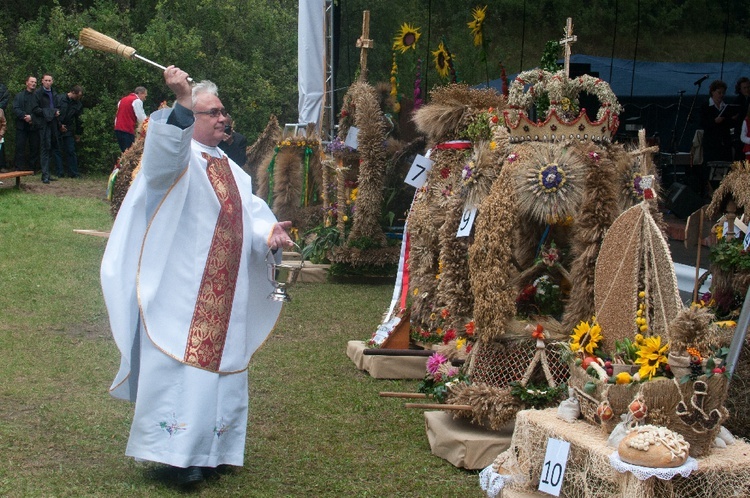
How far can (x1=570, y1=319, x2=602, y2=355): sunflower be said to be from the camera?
184 inches

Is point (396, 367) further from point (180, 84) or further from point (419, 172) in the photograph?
point (180, 84)

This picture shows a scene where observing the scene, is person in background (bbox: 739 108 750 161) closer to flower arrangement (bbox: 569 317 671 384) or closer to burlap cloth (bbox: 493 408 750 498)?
flower arrangement (bbox: 569 317 671 384)

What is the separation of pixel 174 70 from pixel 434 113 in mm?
2506

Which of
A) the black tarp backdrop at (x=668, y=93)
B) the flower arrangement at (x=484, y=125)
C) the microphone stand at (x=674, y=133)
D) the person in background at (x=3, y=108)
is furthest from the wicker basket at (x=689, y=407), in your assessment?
the person in background at (x=3, y=108)

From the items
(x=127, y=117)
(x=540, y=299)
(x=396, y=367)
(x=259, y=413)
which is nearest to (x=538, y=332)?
(x=540, y=299)

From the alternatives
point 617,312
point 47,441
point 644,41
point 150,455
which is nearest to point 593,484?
point 617,312

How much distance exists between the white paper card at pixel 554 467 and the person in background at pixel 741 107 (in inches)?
326

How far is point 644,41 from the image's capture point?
17.2 metres

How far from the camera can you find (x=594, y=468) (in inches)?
159

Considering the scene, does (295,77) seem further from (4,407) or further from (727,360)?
(727,360)

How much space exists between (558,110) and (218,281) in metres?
2.04

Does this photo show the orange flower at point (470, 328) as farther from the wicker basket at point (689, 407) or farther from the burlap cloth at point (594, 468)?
the wicker basket at point (689, 407)

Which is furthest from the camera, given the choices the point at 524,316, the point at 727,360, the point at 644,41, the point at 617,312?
the point at 644,41

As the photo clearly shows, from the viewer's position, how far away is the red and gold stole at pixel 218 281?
496cm
